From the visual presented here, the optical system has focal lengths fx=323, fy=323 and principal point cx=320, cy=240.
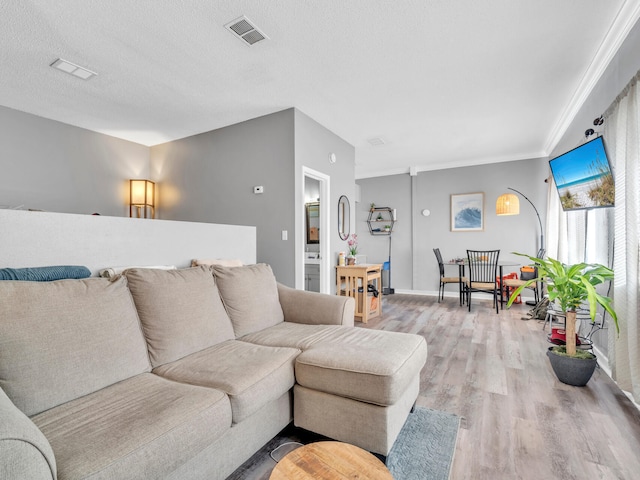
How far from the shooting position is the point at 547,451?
163cm

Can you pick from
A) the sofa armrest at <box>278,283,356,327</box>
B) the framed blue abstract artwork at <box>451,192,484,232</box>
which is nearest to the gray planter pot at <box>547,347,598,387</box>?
the sofa armrest at <box>278,283,356,327</box>

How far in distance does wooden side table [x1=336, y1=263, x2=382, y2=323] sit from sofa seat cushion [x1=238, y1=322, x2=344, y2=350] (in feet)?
7.00

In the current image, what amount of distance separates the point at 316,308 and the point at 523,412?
4.82 feet

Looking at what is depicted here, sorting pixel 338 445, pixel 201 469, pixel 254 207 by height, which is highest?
pixel 254 207

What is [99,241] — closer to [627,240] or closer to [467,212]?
[627,240]

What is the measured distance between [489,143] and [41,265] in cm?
569

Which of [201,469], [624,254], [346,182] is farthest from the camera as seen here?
[346,182]

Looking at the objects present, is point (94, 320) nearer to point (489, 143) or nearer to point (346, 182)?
point (346, 182)

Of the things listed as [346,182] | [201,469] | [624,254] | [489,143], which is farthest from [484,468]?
[489,143]

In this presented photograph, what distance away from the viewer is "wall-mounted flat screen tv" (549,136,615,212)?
2654mm

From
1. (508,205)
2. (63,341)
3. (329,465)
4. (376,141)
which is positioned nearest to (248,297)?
(63,341)

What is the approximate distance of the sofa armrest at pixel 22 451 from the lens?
0.72 metres

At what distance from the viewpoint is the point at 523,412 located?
201 centimetres

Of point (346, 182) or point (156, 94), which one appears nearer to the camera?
point (156, 94)
